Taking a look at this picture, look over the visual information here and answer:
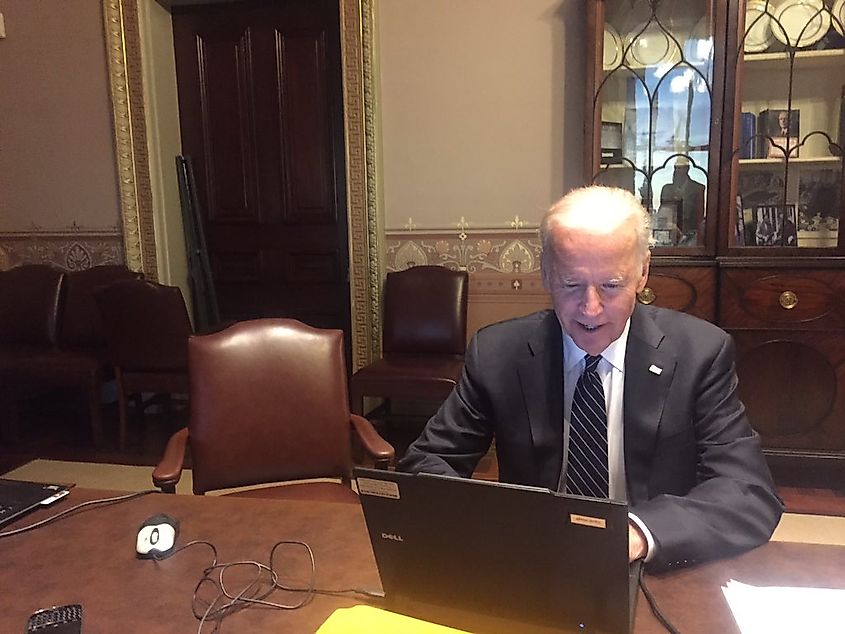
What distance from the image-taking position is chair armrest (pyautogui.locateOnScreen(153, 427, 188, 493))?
1.77 metres

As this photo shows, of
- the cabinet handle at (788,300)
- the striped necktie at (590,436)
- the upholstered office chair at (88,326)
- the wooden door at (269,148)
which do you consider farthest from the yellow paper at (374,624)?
the wooden door at (269,148)

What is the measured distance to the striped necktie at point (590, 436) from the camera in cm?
135

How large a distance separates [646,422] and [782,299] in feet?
5.86

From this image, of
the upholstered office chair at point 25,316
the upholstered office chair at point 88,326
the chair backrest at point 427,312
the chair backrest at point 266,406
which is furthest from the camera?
the upholstered office chair at point 25,316

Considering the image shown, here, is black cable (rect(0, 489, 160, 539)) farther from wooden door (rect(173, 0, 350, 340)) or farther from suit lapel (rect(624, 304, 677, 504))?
wooden door (rect(173, 0, 350, 340))

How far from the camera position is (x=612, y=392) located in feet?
4.51

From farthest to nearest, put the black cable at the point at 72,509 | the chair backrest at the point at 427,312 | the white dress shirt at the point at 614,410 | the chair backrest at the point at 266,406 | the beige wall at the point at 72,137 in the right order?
the beige wall at the point at 72,137
the chair backrest at the point at 427,312
the chair backrest at the point at 266,406
the white dress shirt at the point at 614,410
the black cable at the point at 72,509

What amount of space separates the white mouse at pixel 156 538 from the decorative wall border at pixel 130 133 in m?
3.11

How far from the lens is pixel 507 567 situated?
87 centimetres

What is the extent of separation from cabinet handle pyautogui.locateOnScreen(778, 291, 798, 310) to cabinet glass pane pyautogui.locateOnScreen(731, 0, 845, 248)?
201mm

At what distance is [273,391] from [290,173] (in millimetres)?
2286

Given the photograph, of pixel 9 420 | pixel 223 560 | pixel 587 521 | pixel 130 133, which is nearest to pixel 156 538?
pixel 223 560

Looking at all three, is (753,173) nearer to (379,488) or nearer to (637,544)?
(637,544)

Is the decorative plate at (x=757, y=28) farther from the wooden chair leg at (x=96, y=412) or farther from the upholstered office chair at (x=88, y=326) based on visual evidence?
the wooden chair leg at (x=96, y=412)
